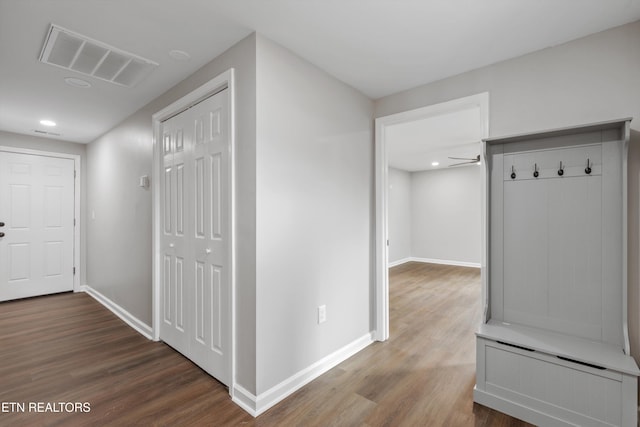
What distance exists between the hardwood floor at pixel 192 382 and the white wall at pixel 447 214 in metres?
4.12

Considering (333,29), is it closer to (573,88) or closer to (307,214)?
(307,214)

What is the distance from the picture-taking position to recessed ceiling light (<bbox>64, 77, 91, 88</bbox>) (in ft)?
8.40

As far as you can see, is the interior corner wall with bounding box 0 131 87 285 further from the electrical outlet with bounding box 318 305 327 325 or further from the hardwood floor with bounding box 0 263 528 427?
the electrical outlet with bounding box 318 305 327 325

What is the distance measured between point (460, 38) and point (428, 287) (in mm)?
4176

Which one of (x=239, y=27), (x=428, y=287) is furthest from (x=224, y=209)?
(x=428, y=287)

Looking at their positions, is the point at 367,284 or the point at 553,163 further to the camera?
Result: the point at 367,284

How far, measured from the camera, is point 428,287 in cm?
521

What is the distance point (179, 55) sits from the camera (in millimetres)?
2201

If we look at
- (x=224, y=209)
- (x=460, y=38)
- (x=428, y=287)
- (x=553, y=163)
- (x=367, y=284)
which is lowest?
(x=428, y=287)

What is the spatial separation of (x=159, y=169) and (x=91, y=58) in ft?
3.28

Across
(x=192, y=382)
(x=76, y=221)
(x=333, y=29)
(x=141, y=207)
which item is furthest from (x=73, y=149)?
(x=333, y=29)

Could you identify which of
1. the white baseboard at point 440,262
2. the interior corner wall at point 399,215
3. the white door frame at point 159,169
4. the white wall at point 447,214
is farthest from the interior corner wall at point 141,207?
the white wall at point 447,214

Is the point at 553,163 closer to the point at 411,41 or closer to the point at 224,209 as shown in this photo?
the point at 411,41

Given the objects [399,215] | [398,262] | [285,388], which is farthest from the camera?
[399,215]
